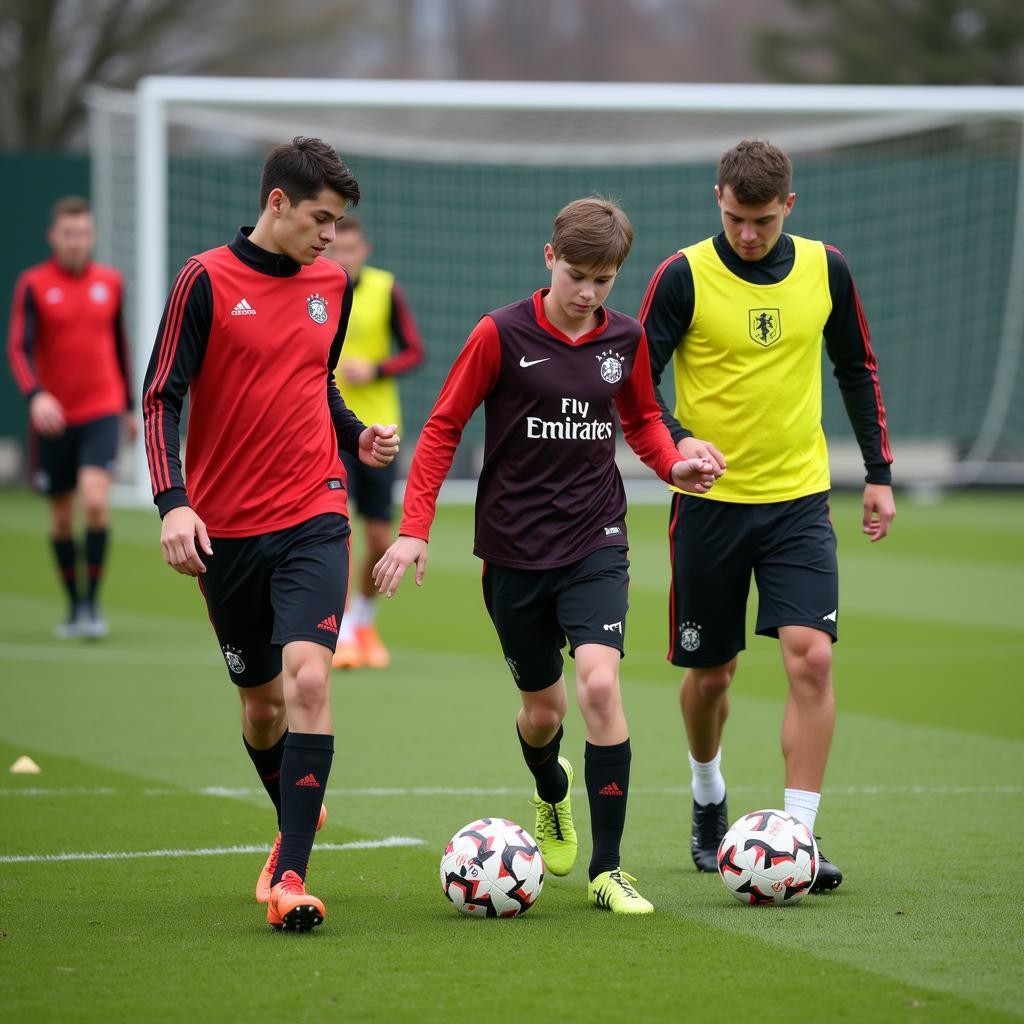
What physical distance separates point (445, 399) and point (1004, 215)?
1991cm

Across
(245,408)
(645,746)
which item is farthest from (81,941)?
(645,746)

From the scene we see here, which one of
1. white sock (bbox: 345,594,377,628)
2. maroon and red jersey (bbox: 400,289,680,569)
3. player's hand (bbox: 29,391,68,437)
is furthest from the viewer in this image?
player's hand (bbox: 29,391,68,437)

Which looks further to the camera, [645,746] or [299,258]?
[645,746]

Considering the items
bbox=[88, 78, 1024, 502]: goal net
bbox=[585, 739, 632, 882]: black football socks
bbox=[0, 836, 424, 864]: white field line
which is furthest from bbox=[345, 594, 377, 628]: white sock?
bbox=[88, 78, 1024, 502]: goal net

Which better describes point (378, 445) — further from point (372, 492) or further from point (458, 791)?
point (372, 492)

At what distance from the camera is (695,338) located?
239 inches

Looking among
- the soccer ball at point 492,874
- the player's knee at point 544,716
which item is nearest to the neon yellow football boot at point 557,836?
the player's knee at point 544,716

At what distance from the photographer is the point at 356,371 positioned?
1067cm

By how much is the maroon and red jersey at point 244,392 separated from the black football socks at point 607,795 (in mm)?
1035

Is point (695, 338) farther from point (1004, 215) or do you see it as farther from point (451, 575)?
point (1004, 215)

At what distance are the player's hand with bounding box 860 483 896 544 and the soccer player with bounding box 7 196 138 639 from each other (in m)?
6.51

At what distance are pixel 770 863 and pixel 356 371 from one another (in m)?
5.75

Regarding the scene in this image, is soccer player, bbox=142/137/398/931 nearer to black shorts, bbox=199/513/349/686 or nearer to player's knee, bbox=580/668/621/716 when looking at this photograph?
black shorts, bbox=199/513/349/686

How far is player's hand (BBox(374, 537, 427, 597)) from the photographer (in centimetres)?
528
